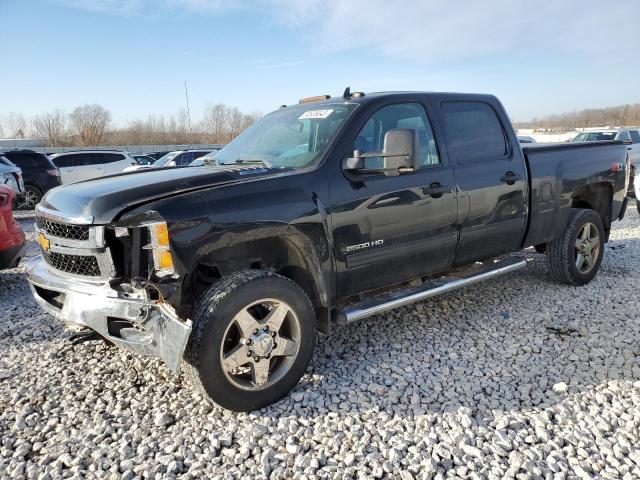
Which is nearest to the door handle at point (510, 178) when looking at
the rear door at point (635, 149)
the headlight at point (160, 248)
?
the headlight at point (160, 248)

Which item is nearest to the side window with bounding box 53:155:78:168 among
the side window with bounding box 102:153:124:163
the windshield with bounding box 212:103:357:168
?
the side window with bounding box 102:153:124:163

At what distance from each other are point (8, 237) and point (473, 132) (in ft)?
15.8

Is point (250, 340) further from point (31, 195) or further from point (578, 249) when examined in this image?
point (31, 195)

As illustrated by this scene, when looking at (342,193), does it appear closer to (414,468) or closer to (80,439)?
(414,468)

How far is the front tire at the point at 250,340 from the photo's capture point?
2.77 m

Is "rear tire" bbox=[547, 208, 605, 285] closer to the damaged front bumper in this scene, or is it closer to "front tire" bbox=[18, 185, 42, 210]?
the damaged front bumper

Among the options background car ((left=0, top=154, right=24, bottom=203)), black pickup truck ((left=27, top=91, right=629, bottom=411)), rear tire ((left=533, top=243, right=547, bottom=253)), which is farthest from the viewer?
background car ((left=0, top=154, right=24, bottom=203))

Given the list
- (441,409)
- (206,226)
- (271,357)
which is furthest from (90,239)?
(441,409)

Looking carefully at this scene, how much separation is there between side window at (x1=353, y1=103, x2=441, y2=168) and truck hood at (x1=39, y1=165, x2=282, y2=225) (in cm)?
78

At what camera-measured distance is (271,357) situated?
308 cm

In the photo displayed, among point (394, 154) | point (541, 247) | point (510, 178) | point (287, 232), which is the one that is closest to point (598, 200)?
point (541, 247)

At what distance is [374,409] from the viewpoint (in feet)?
9.81

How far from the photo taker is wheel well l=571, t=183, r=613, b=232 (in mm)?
5402

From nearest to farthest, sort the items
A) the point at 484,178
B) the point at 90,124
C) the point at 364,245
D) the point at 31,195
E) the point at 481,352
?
the point at 364,245 < the point at 481,352 < the point at 484,178 < the point at 31,195 < the point at 90,124
